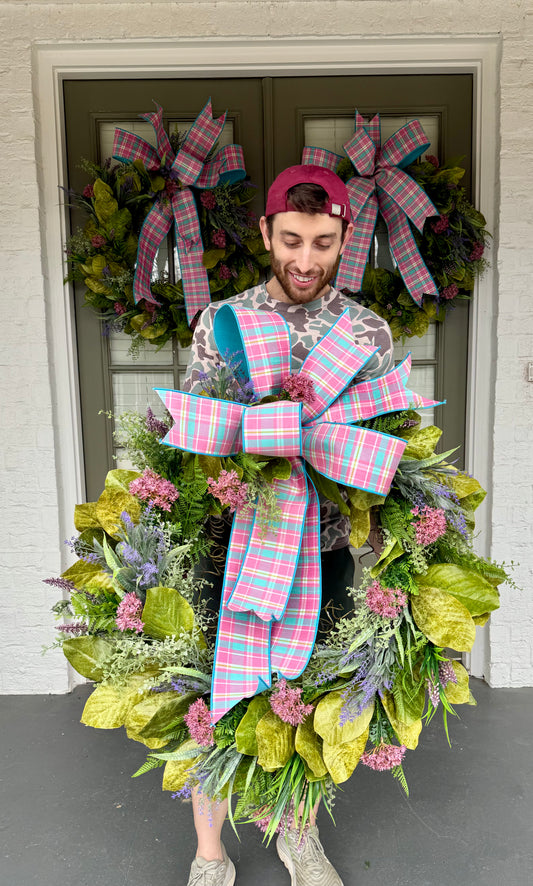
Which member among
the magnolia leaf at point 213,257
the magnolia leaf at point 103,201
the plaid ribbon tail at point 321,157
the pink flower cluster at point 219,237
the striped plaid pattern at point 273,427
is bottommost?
the striped plaid pattern at point 273,427

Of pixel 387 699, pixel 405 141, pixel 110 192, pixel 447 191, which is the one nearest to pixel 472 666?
pixel 387 699

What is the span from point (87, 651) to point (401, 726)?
1.99 feet

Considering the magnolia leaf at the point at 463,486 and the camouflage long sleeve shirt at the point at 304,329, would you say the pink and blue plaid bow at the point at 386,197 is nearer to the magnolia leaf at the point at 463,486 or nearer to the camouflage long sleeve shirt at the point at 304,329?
the camouflage long sleeve shirt at the point at 304,329

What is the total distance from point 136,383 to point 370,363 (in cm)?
137

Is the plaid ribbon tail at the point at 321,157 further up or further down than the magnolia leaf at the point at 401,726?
further up

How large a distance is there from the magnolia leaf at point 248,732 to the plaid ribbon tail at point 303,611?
9cm

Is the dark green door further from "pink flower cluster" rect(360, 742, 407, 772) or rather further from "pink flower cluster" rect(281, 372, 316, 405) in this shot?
"pink flower cluster" rect(360, 742, 407, 772)

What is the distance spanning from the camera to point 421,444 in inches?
46.3

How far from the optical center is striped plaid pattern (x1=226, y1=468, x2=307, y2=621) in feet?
3.67

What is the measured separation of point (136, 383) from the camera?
2.37 m

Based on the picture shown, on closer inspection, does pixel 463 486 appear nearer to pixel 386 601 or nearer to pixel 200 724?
pixel 386 601

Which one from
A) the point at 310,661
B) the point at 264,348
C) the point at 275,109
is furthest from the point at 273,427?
the point at 275,109

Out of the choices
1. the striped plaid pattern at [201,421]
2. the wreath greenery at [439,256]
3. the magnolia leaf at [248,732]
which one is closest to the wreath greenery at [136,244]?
the wreath greenery at [439,256]

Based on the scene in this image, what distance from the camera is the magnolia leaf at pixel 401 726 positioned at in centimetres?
111
